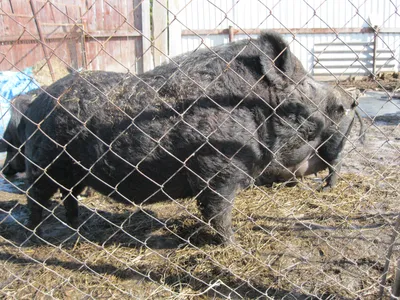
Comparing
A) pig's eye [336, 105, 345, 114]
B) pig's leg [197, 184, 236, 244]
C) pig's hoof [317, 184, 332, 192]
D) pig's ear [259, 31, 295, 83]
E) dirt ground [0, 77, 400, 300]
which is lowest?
pig's hoof [317, 184, 332, 192]

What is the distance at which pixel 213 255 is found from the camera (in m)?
3.09

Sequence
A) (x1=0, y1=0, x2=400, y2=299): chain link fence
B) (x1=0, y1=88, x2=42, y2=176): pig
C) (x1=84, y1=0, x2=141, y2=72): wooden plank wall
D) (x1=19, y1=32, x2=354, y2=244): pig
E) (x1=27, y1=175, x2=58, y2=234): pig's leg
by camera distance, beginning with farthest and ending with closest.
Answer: (x1=84, y1=0, x2=141, y2=72): wooden plank wall → (x1=0, y1=88, x2=42, y2=176): pig → (x1=27, y1=175, x2=58, y2=234): pig's leg → (x1=19, y1=32, x2=354, y2=244): pig → (x1=0, y1=0, x2=400, y2=299): chain link fence

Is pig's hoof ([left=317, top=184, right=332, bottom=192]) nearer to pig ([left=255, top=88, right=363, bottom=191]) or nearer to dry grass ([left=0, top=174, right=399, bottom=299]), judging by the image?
pig ([left=255, top=88, right=363, bottom=191])

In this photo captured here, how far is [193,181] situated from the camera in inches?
114

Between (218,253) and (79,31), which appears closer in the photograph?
(218,253)

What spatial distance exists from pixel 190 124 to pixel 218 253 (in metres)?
1.14

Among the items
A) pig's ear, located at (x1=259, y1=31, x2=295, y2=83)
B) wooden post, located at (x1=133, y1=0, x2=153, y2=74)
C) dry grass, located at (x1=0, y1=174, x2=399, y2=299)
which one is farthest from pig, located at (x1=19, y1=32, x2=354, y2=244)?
wooden post, located at (x1=133, y1=0, x2=153, y2=74)

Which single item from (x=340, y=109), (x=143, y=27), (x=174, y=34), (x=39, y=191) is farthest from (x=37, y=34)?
(x=340, y=109)

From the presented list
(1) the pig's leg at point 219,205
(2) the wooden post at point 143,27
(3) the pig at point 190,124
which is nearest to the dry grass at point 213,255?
(1) the pig's leg at point 219,205

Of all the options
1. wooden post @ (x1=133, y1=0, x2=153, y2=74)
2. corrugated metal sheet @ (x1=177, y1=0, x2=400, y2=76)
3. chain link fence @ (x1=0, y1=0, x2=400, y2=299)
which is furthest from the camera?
corrugated metal sheet @ (x1=177, y1=0, x2=400, y2=76)

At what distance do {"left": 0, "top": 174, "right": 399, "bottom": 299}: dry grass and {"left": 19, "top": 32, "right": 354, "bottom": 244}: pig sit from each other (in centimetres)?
30

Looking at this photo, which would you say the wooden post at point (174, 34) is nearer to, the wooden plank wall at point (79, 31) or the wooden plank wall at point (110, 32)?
the wooden plank wall at point (79, 31)

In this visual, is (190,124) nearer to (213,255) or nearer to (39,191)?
(213,255)

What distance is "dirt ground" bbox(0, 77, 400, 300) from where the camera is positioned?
8.52ft
